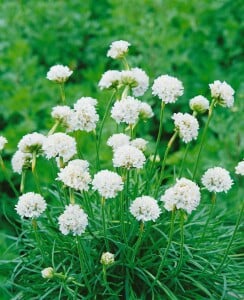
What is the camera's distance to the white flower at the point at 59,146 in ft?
6.17

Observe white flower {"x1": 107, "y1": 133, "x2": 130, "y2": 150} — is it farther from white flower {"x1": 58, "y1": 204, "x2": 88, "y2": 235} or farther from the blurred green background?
the blurred green background

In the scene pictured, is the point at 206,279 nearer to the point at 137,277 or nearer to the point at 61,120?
the point at 137,277

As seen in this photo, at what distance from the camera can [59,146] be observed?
1880 millimetres

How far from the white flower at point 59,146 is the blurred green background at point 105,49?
4.77 feet

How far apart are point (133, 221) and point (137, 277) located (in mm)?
180

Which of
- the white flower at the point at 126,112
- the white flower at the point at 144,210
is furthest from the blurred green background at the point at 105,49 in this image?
the white flower at the point at 144,210

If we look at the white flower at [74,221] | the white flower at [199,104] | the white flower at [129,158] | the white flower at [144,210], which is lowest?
the white flower at [74,221]

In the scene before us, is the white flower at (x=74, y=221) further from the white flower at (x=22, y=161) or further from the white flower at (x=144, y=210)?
the white flower at (x=22, y=161)

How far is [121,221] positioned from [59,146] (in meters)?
0.28

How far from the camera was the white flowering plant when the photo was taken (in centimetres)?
186

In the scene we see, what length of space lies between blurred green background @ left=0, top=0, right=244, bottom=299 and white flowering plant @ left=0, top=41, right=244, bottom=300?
1179mm

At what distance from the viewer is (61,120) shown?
204 cm

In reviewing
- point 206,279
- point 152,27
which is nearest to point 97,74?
point 152,27

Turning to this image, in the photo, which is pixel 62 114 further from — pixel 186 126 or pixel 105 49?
pixel 105 49
